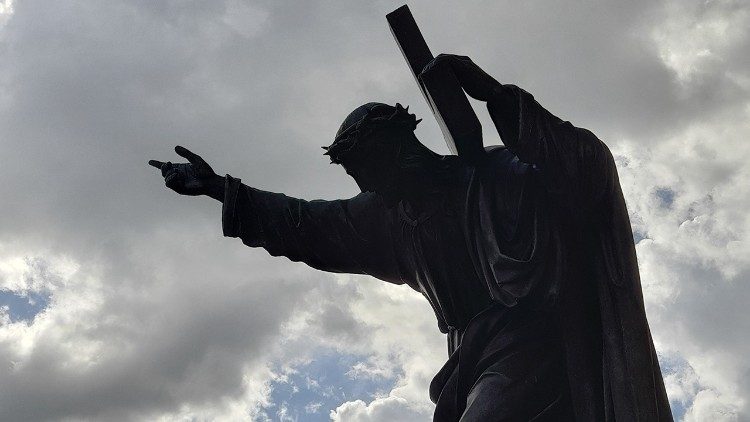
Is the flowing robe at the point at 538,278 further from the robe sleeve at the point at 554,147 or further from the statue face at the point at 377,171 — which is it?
the statue face at the point at 377,171

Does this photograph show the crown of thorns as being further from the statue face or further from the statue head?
the statue face

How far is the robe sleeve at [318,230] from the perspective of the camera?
748 centimetres

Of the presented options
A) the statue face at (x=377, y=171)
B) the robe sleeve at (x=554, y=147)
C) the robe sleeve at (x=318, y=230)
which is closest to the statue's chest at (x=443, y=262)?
the statue face at (x=377, y=171)

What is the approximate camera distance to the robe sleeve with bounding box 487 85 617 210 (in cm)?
629

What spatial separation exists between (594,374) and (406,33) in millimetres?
2838

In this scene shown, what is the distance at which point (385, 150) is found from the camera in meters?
7.08

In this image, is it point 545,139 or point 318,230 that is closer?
point 545,139

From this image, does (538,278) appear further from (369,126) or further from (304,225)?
(304,225)

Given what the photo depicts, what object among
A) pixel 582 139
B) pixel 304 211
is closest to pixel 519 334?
pixel 582 139

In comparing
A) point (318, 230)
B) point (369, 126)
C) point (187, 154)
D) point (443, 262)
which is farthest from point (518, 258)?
point (187, 154)

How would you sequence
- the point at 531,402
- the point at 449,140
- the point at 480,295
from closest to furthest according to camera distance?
the point at 531,402 < the point at 480,295 < the point at 449,140

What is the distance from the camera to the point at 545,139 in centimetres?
630

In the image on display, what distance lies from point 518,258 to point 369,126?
4.89 feet

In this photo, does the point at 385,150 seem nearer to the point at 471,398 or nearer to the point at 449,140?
the point at 449,140
